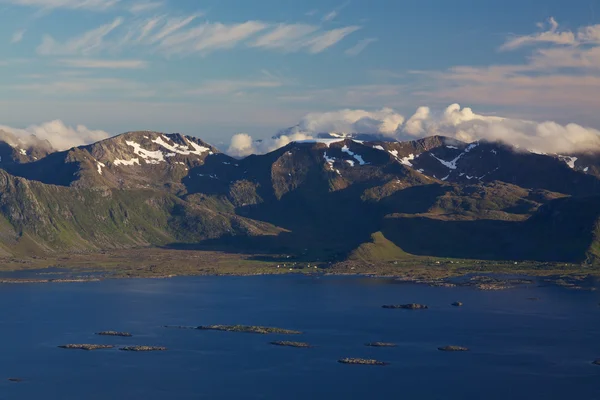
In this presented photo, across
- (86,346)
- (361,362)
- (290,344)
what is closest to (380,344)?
(290,344)

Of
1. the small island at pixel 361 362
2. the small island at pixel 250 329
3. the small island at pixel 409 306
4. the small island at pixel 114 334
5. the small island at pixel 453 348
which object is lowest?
the small island at pixel 361 362

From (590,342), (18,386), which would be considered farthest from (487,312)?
(18,386)

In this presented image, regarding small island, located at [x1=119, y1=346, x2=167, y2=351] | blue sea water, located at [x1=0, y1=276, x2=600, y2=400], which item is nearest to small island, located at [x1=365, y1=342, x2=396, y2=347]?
blue sea water, located at [x1=0, y1=276, x2=600, y2=400]

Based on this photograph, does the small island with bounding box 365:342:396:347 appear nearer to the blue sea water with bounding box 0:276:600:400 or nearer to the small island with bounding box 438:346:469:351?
the blue sea water with bounding box 0:276:600:400

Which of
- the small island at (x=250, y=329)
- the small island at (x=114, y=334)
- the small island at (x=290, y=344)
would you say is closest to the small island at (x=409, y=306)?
the small island at (x=250, y=329)

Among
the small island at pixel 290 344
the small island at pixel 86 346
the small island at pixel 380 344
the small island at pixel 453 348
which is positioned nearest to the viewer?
the small island at pixel 86 346

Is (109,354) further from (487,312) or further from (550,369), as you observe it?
(487,312)

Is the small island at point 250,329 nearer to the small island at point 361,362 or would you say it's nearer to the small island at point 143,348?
the small island at point 143,348

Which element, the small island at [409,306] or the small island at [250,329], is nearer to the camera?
the small island at [250,329]

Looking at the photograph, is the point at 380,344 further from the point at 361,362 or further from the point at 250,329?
the point at 250,329
